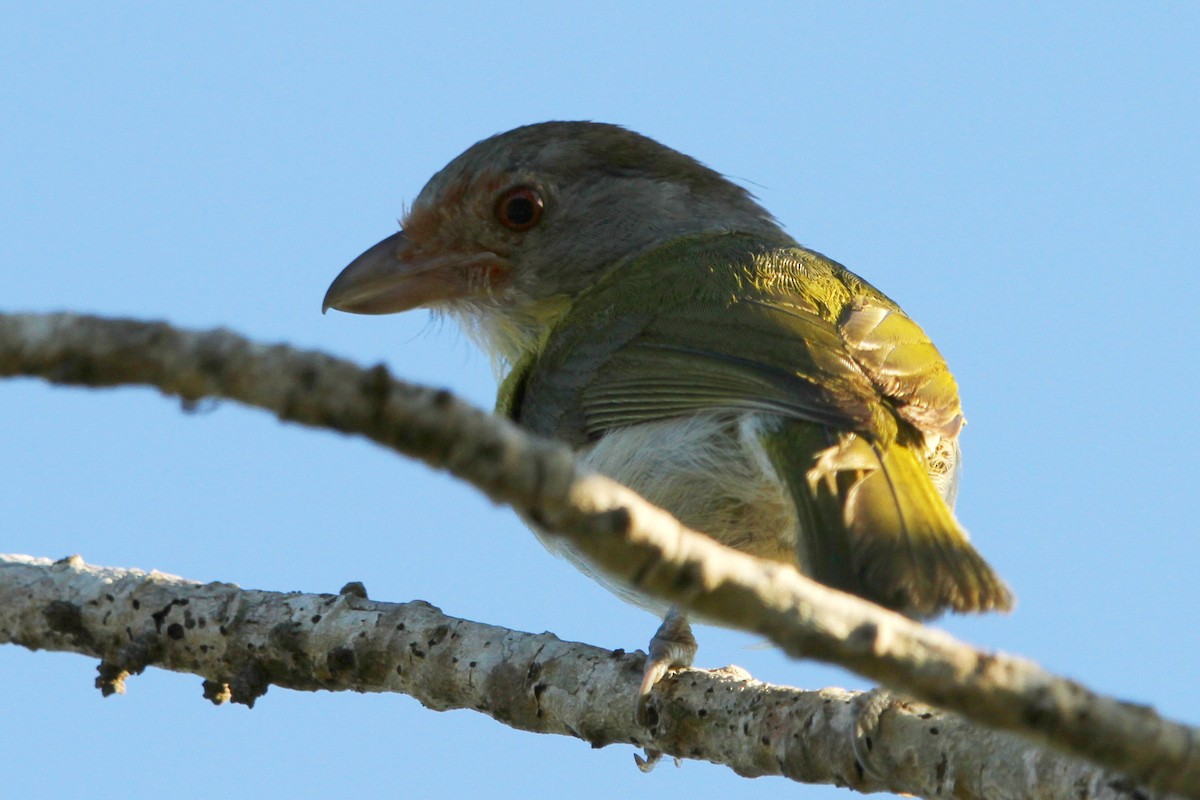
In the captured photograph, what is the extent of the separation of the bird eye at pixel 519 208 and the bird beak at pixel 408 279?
0.16 metres

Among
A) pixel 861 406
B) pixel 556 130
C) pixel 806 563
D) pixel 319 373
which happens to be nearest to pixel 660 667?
pixel 806 563

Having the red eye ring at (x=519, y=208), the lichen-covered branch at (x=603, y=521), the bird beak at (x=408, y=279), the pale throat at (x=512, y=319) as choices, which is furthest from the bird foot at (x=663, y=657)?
the red eye ring at (x=519, y=208)

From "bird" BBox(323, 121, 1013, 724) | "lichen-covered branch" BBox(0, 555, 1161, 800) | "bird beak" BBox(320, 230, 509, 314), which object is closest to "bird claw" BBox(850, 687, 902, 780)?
"lichen-covered branch" BBox(0, 555, 1161, 800)

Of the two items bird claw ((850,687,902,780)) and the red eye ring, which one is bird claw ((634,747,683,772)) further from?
the red eye ring

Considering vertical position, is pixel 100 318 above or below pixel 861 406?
below

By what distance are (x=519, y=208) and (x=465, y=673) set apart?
2.39 metres

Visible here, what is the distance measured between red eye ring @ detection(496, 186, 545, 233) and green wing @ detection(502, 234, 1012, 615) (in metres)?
0.51

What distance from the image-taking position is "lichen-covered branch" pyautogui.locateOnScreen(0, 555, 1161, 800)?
3180 mm

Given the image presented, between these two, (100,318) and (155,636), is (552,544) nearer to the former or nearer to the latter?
(155,636)

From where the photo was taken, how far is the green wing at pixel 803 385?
3262 mm

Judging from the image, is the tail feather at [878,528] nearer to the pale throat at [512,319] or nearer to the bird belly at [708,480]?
the bird belly at [708,480]

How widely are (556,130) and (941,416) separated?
2.47m

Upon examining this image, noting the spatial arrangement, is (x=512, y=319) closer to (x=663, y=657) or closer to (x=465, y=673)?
(x=465, y=673)

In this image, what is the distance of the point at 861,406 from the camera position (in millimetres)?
3775
